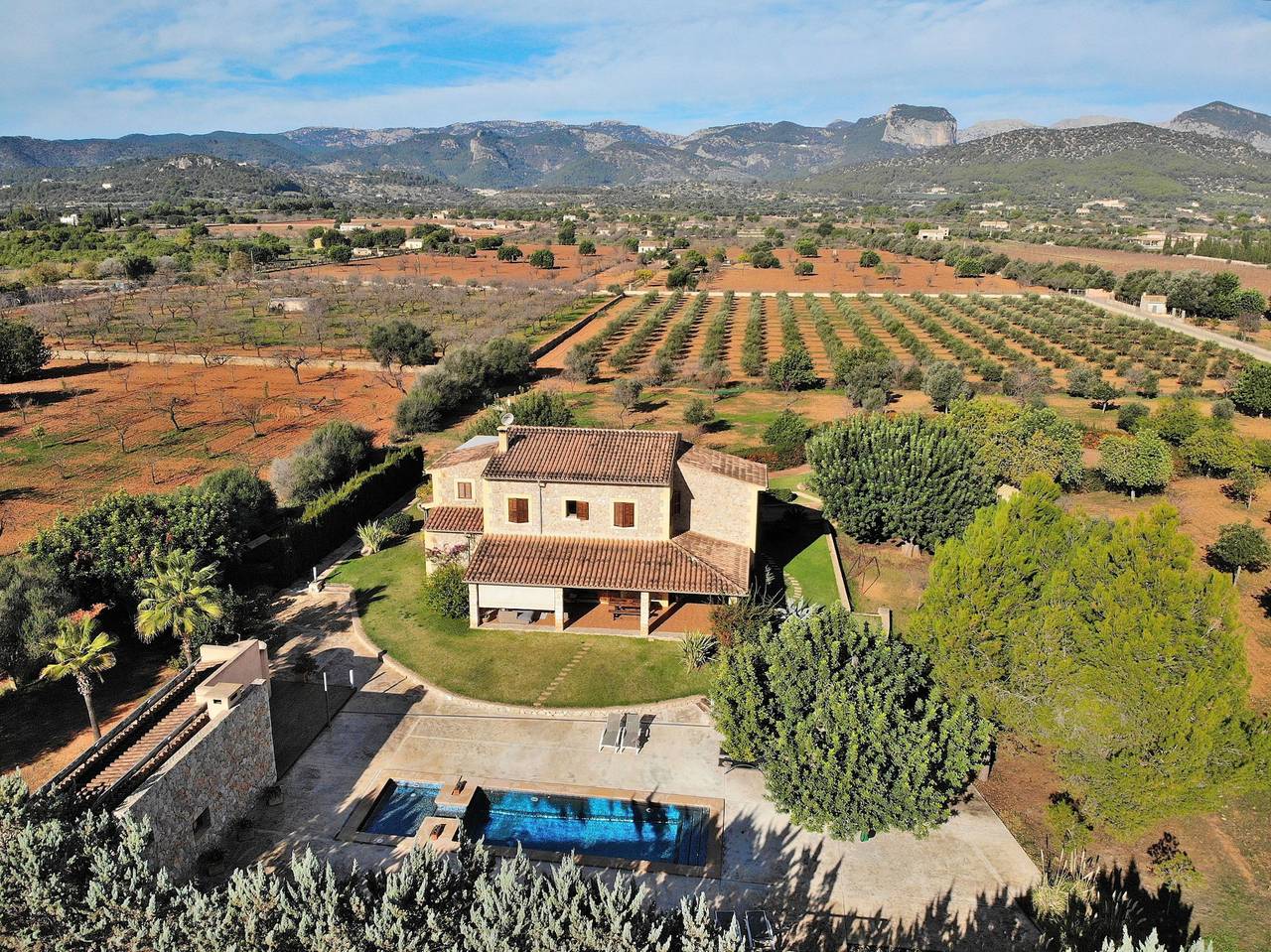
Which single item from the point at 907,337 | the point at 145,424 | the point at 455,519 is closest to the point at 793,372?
the point at 907,337

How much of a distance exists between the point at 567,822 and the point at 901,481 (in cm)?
1720

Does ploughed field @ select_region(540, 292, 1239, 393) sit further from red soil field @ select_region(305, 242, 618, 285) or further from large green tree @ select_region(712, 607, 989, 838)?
large green tree @ select_region(712, 607, 989, 838)

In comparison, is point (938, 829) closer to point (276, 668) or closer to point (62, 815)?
point (62, 815)

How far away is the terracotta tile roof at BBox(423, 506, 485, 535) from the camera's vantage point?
2638 cm

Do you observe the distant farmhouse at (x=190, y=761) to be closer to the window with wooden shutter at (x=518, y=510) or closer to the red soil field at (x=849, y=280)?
the window with wooden shutter at (x=518, y=510)

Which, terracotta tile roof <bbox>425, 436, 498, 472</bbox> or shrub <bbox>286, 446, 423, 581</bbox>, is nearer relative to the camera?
terracotta tile roof <bbox>425, 436, 498, 472</bbox>

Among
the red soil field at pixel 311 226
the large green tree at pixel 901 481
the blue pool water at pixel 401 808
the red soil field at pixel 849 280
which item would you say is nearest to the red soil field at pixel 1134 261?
the red soil field at pixel 849 280

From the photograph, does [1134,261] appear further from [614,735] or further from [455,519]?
[614,735]

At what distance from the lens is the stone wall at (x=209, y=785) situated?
14523mm

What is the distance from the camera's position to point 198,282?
98000 mm

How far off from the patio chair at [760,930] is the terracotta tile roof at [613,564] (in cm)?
969

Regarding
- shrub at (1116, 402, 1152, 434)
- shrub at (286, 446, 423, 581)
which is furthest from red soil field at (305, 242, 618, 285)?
shrub at (1116, 402, 1152, 434)

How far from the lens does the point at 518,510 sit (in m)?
25.2

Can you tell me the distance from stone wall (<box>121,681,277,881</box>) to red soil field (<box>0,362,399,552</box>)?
2034 centimetres
